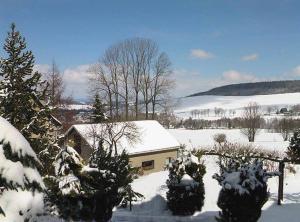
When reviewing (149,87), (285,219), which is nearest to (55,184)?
(285,219)

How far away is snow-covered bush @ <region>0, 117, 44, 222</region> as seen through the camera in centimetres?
399

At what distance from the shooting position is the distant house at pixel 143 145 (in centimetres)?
3353

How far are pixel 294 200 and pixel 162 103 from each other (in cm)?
4512

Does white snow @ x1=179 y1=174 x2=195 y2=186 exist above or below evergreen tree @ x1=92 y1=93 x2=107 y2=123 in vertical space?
below

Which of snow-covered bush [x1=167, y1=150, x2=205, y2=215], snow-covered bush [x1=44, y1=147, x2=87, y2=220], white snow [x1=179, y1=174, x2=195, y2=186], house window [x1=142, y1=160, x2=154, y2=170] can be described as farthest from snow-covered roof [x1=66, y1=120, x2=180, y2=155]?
snow-covered bush [x1=44, y1=147, x2=87, y2=220]

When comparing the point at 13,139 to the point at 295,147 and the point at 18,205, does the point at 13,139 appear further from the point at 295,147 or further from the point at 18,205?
the point at 295,147

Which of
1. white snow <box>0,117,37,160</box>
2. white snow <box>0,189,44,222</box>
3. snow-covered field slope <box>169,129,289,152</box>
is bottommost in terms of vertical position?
snow-covered field slope <box>169,129,289,152</box>

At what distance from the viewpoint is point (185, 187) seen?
541 inches

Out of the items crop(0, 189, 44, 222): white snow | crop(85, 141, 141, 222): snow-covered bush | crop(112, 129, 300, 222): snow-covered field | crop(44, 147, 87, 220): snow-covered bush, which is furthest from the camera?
crop(112, 129, 300, 222): snow-covered field

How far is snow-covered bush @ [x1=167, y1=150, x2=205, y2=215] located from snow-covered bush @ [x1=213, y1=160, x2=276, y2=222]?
261cm

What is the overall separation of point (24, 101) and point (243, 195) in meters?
8.93

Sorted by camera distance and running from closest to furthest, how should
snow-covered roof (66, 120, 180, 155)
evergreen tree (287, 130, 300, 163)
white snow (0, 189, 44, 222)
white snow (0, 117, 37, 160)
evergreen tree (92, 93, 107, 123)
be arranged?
white snow (0, 189, 44, 222) → white snow (0, 117, 37, 160) → evergreen tree (287, 130, 300, 163) → snow-covered roof (66, 120, 180, 155) → evergreen tree (92, 93, 107, 123)

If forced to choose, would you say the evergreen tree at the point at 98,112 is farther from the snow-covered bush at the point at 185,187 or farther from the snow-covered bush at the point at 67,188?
the snow-covered bush at the point at 67,188

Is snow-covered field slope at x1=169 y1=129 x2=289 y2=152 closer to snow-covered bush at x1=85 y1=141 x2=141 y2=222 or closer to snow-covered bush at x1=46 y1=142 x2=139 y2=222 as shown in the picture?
snow-covered bush at x1=85 y1=141 x2=141 y2=222
